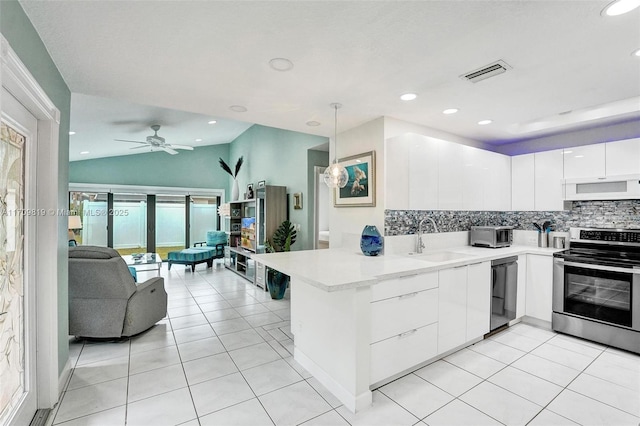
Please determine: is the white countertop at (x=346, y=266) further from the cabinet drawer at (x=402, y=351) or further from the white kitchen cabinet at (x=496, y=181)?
the white kitchen cabinet at (x=496, y=181)

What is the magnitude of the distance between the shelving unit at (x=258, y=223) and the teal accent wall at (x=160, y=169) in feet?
9.86

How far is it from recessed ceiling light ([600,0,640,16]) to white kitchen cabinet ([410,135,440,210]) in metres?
1.66

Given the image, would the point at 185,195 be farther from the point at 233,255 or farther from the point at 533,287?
the point at 533,287

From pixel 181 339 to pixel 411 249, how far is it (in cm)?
271

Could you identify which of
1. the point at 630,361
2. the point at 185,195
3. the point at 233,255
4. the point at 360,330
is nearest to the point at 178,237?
the point at 185,195

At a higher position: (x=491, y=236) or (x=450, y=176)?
(x=450, y=176)

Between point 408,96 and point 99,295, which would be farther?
point 99,295

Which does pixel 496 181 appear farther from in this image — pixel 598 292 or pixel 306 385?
pixel 306 385

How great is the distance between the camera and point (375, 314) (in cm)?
217

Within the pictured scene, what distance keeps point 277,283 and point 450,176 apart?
2855mm

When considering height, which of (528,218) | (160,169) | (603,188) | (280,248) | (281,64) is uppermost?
(160,169)

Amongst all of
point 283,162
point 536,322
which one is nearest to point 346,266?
point 536,322

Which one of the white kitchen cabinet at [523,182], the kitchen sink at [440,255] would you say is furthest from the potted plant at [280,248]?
the white kitchen cabinet at [523,182]

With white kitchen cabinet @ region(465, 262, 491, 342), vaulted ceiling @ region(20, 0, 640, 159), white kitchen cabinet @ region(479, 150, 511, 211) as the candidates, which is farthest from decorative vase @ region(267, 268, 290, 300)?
white kitchen cabinet @ region(479, 150, 511, 211)
